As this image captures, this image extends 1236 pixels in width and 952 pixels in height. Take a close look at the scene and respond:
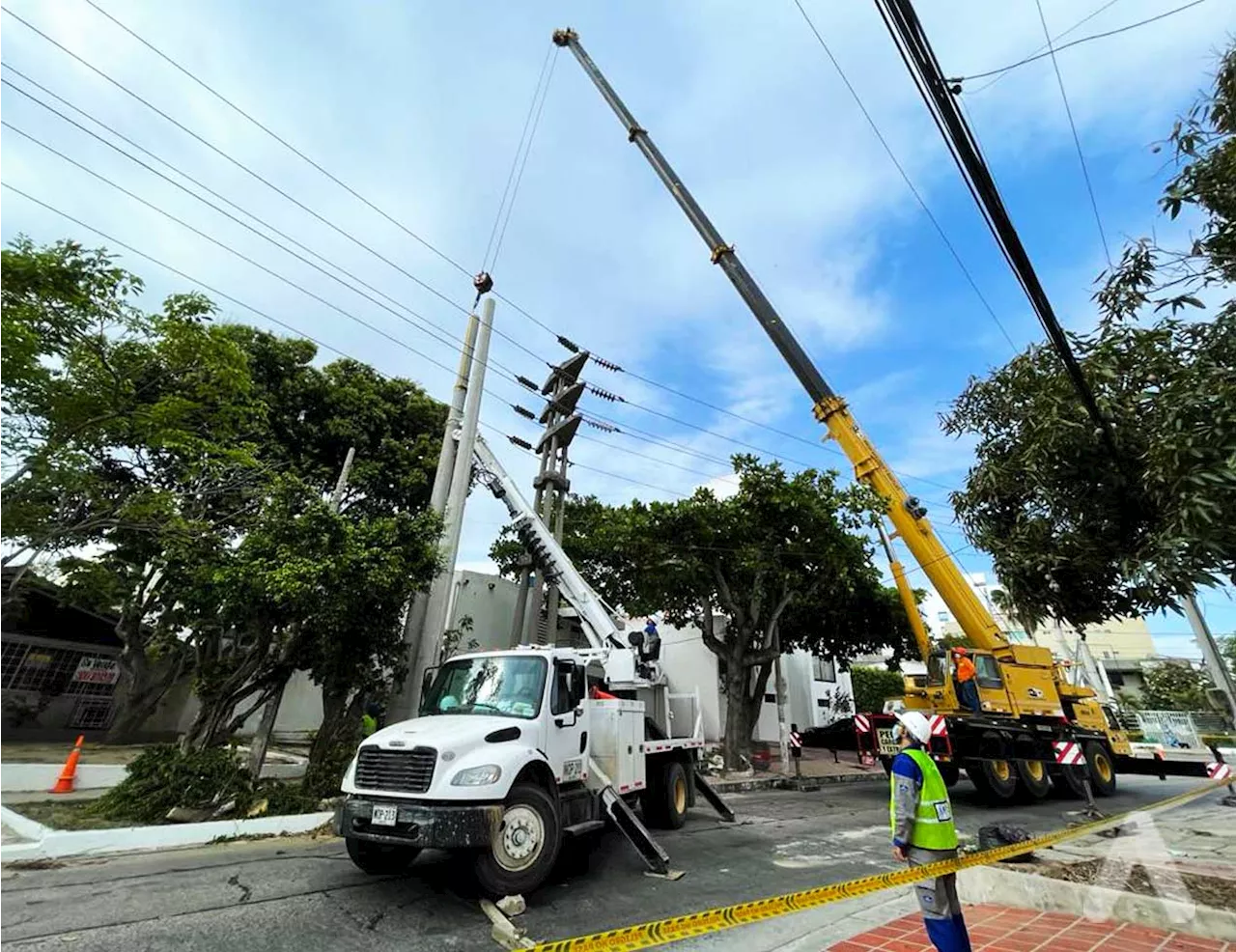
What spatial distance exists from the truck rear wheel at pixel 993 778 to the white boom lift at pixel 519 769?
18.5ft

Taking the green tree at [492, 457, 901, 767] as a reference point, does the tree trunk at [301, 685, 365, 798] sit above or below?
below

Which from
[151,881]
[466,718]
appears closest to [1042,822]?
[466,718]

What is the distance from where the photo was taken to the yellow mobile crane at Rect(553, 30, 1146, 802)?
39.2ft

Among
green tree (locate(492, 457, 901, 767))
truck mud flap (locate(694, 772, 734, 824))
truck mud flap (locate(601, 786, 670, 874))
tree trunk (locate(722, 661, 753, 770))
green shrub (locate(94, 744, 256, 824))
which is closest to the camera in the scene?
truck mud flap (locate(601, 786, 670, 874))

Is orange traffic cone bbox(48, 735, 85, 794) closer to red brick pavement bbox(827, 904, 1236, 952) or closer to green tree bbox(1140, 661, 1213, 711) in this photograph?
red brick pavement bbox(827, 904, 1236, 952)

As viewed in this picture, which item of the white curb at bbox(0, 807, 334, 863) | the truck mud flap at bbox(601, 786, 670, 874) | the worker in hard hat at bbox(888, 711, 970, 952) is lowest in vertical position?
the white curb at bbox(0, 807, 334, 863)

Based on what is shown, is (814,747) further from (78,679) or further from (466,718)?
(78,679)

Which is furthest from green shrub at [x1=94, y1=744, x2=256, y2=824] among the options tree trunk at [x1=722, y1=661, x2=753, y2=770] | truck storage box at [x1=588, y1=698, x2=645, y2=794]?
tree trunk at [x1=722, y1=661, x2=753, y2=770]

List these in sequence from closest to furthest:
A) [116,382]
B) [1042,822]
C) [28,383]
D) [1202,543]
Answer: [1202,543] < [28,383] < [116,382] < [1042,822]

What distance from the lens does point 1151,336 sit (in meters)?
5.57

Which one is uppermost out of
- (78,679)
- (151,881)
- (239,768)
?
(78,679)

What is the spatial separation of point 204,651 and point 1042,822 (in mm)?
18567

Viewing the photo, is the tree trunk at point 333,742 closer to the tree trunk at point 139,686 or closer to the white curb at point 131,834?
the white curb at point 131,834

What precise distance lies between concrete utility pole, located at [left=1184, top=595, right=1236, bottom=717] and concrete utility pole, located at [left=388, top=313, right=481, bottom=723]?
41.3 ft
